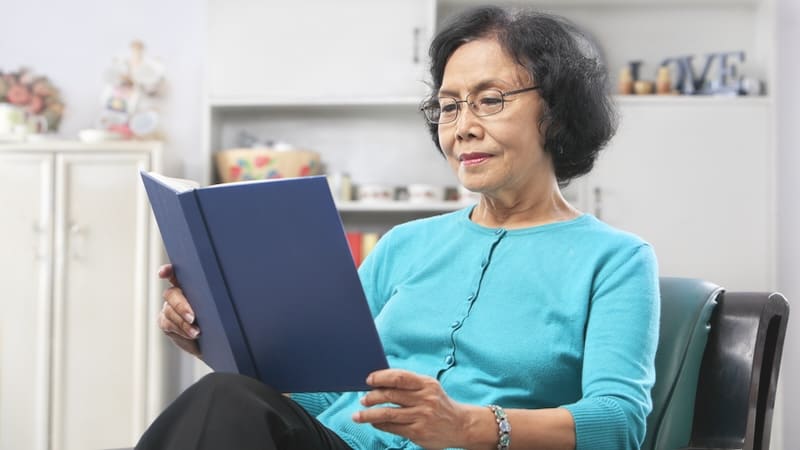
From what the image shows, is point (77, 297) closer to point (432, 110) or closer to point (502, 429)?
point (432, 110)

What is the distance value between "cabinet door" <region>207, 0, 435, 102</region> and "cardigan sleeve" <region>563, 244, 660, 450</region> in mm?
2133

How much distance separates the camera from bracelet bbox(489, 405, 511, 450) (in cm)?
116

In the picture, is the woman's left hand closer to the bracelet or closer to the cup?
the bracelet

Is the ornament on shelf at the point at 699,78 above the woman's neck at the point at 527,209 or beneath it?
above

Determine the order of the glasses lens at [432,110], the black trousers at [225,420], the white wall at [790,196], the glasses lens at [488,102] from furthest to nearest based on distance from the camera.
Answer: the white wall at [790,196] → the glasses lens at [432,110] → the glasses lens at [488,102] → the black trousers at [225,420]

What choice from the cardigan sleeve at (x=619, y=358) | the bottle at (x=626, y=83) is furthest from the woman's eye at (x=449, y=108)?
the bottle at (x=626, y=83)

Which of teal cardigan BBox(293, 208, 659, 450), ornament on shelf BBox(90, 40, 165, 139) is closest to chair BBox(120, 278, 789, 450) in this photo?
teal cardigan BBox(293, 208, 659, 450)

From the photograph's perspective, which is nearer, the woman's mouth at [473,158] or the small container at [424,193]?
the woman's mouth at [473,158]

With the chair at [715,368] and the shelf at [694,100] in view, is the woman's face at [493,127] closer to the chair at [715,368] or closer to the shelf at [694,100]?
the chair at [715,368]

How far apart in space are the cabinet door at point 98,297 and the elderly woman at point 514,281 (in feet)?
6.57

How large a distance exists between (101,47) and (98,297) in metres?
1.06

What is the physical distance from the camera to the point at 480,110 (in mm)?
1456

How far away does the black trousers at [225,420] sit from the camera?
1.08 m

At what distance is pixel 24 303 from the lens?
3.40 meters
